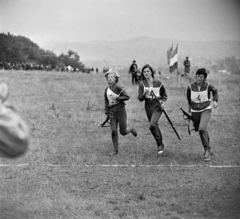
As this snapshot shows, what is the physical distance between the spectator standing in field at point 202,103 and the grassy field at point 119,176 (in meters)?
0.44

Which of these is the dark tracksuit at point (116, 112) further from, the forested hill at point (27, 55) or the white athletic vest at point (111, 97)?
the forested hill at point (27, 55)

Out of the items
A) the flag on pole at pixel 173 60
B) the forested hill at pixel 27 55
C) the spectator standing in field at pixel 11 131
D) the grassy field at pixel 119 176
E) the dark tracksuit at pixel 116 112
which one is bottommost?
the grassy field at pixel 119 176

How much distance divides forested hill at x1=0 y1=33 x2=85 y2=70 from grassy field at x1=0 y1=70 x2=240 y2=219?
62.7m

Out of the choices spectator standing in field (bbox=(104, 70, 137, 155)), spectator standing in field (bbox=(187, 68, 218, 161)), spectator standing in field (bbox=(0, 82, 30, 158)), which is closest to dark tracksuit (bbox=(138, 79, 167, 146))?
spectator standing in field (bbox=(104, 70, 137, 155))

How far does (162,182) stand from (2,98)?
538 centimetres

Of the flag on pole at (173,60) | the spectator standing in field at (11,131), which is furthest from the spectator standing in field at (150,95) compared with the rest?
the flag on pole at (173,60)

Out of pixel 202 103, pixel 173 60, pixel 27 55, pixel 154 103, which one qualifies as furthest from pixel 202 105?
pixel 27 55

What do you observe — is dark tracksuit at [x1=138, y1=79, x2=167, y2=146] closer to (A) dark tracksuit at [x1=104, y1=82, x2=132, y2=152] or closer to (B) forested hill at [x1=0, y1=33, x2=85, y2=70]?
(A) dark tracksuit at [x1=104, y1=82, x2=132, y2=152]

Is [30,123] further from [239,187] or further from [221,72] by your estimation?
[221,72]

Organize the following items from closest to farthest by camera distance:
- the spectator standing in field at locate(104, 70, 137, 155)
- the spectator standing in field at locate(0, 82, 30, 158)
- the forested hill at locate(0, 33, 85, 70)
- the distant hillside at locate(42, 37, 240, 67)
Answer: the spectator standing in field at locate(0, 82, 30, 158) → the spectator standing in field at locate(104, 70, 137, 155) → the distant hillside at locate(42, 37, 240, 67) → the forested hill at locate(0, 33, 85, 70)

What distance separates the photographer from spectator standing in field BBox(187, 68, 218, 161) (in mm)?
8398

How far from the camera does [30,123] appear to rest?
1346 centimetres

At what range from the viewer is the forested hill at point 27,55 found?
78625 mm

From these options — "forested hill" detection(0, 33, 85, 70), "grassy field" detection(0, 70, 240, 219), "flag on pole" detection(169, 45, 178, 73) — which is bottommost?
"grassy field" detection(0, 70, 240, 219)
